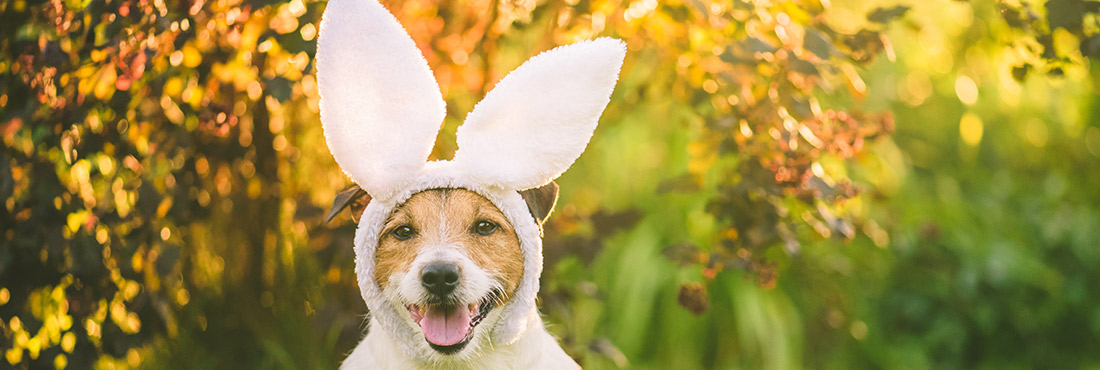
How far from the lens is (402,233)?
139 centimetres

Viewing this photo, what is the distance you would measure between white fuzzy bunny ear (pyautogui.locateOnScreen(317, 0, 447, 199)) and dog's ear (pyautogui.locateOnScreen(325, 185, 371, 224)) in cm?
9

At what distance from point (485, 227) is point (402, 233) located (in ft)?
0.47

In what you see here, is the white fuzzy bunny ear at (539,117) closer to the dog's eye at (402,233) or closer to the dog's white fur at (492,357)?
the dog's eye at (402,233)

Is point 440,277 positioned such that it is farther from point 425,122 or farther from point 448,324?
point 425,122

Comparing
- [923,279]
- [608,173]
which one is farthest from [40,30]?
[923,279]

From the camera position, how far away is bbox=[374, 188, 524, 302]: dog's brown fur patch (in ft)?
4.48

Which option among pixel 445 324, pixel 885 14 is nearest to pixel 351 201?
A: pixel 445 324

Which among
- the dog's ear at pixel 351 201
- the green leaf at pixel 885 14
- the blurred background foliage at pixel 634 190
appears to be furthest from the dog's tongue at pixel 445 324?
the green leaf at pixel 885 14

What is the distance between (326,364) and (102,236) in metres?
0.92

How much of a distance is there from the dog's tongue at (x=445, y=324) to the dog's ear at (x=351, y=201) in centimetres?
25

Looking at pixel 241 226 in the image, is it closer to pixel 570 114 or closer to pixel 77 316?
pixel 77 316

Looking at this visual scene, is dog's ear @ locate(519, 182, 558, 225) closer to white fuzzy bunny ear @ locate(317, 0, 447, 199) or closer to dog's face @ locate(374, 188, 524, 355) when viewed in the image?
dog's face @ locate(374, 188, 524, 355)

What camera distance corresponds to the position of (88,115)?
1.79 meters

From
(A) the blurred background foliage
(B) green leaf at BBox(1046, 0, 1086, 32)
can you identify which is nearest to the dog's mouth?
(A) the blurred background foliage
